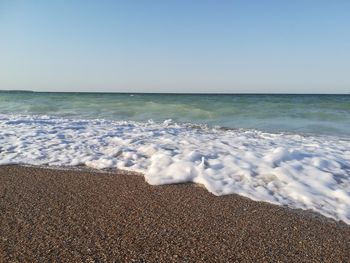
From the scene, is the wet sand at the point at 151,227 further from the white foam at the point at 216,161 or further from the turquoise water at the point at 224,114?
the turquoise water at the point at 224,114

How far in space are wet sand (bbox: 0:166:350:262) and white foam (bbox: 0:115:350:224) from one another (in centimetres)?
27

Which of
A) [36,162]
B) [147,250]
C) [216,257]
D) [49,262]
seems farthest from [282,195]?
[36,162]

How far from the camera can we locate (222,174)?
12.7ft

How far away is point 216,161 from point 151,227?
194 cm

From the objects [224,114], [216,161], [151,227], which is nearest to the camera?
[151,227]

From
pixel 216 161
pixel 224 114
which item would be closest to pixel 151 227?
pixel 216 161

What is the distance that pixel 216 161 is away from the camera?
436 centimetres

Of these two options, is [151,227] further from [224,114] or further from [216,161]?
[224,114]

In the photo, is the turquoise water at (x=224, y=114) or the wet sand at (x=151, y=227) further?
the turquoise water at (x=224, y=114)

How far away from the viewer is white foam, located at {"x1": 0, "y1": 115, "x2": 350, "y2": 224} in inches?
Result: 133

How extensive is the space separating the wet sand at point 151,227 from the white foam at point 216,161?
0.27m

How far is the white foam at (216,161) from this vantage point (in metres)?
3.37

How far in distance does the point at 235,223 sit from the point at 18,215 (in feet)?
5.10

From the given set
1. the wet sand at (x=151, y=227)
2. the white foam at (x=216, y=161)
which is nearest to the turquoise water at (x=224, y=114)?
the white foam at (x=216, y=161)
